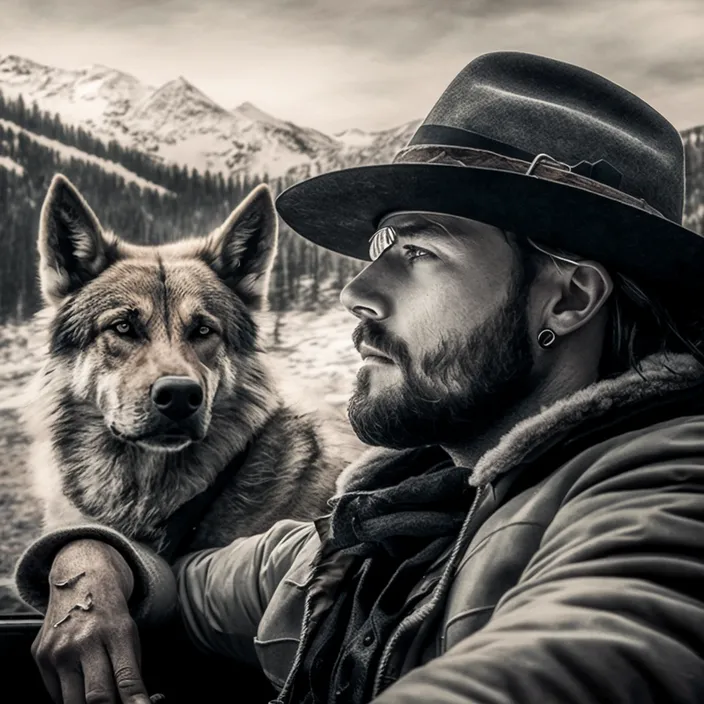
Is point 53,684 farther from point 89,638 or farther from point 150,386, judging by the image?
point 150,386

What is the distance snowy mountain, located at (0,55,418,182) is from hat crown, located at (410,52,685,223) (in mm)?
953

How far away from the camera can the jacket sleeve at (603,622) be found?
0.87 meters

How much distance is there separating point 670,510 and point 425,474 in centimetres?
64

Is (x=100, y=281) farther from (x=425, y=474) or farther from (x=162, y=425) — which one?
(x=425, y=474)

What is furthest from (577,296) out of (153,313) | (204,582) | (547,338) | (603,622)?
(153,313)

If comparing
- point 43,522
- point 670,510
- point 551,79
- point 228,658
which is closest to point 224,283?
point 43,522

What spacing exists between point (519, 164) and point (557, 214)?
10 cm

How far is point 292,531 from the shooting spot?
198 centimetres

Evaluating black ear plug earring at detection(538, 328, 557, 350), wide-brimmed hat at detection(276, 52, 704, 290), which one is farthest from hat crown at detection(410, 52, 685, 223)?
black ear plug earring at detection(538, 328, 557, 350)

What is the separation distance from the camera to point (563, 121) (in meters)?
1.57

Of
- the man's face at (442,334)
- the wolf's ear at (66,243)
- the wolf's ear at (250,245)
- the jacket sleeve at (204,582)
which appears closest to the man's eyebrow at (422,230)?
the man's face at (442,334)

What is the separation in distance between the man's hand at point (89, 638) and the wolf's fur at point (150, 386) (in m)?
0.60

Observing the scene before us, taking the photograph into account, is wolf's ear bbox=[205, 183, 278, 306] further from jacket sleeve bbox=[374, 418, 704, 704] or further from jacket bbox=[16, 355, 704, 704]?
jacket sleeve bbox=[374, 418, 704, 704]

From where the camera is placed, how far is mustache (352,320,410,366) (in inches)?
65.1
